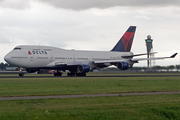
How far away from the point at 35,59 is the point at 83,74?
10663 mm

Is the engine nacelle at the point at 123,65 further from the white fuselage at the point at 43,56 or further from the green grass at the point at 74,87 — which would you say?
the green grass at the point at 74,87

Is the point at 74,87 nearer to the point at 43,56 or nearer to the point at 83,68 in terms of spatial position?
the point at 83,68

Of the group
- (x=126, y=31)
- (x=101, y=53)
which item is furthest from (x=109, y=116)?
(x=126, y=31)

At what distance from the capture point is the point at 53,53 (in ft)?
185

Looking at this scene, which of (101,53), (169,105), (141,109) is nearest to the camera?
(141,109)

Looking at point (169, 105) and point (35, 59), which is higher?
point (35, 59)

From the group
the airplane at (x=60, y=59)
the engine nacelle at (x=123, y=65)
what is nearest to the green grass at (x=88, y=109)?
the airplane at (x=60, y=59)

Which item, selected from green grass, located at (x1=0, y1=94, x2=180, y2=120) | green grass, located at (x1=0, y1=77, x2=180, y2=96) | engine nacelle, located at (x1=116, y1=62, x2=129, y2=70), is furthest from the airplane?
green grass, located at (x1=0, y1=94, x2=180, y2=120)

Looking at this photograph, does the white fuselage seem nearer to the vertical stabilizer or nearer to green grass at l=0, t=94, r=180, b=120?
the vertical stabilizer

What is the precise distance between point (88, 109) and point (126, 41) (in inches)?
2313

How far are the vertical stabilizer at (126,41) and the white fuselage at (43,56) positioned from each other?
32.5ft

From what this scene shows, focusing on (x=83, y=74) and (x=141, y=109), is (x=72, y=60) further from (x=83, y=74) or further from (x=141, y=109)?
(x=141, y=109)

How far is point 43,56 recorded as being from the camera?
53.9 m

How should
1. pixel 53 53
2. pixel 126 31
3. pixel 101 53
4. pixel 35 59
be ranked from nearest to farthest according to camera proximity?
1. pixel 35 59
2. pixel 53 53
3. pixel 101 53
4. pixel 126 31
